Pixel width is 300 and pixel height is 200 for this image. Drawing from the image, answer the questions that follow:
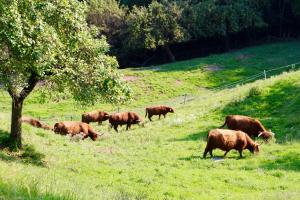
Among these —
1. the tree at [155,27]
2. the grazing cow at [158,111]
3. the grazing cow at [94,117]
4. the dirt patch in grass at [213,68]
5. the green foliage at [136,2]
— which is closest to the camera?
the grazing cow at [94,117]

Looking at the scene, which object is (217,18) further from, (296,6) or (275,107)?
(275,107)

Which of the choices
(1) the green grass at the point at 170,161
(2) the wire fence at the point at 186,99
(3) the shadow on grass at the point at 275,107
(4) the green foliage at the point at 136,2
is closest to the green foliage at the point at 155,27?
(4) the green foliage at the point at 136,2

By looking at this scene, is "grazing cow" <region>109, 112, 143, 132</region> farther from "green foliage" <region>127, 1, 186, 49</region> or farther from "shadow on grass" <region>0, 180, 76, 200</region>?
"green foliage" <region>127, 1, 186, 49</region>

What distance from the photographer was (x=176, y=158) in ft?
81.4

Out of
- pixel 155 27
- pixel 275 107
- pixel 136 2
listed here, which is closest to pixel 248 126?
pixel 275 107

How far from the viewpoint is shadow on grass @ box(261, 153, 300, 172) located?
2209 cm

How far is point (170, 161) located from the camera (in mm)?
23969

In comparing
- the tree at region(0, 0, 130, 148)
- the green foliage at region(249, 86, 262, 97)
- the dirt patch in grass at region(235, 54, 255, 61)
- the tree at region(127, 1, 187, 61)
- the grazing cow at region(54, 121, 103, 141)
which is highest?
the tree at region(127, 1, 187, 61)

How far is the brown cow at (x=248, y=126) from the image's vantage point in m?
29.8


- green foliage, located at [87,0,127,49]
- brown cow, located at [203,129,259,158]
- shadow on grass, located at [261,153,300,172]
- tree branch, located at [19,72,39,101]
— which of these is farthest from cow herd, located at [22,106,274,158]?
green foliage, located at [87,0,127,49]

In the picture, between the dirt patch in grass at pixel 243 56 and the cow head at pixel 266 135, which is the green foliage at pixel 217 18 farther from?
the cow head at pixel 266 135

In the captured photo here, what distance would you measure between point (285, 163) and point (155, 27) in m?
55.3

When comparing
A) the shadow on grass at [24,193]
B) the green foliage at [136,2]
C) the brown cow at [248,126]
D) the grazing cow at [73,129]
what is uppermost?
the green foliage at [136,2]

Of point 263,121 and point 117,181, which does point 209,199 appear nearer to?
point 117,181
